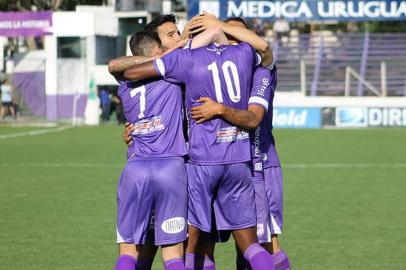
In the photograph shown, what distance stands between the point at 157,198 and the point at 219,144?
62cm

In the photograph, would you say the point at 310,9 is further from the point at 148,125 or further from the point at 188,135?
the point at 148,125

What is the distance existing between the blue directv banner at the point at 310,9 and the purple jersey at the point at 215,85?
32552 mm

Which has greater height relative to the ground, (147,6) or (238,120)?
(147,6)

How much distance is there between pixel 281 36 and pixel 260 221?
1527 inches

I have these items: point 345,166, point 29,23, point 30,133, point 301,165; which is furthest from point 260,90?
point 29,23

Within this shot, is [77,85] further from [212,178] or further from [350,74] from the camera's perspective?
[212,178]

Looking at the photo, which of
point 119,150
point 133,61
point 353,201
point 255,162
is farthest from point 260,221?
point 119,150

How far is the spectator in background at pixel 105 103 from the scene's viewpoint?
138 ft

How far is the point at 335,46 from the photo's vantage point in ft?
147

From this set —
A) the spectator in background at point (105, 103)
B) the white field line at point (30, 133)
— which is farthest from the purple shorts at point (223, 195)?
the spectator in background at point (105, 103)

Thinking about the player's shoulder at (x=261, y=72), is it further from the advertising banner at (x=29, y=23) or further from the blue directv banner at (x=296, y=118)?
the advertising banner at (x=29, y=23)

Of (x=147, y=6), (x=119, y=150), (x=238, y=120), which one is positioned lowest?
(x=119, y=150)

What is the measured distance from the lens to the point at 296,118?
1521 inches

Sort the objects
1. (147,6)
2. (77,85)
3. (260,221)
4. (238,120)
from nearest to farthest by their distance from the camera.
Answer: (238,120)
(260,221)
(77,85)
(147,6)
